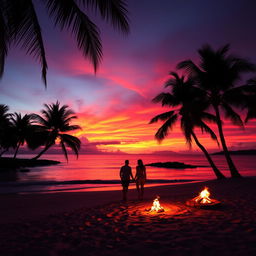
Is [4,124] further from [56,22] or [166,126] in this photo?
[56,22]

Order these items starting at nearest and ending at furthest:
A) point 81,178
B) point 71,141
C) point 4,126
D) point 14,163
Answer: point 71,141 → point 81,178 → point 4,126 → point 14,163

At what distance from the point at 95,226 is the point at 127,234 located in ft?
3.64

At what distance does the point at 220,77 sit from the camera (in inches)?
619

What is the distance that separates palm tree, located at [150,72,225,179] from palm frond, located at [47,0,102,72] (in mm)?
12089

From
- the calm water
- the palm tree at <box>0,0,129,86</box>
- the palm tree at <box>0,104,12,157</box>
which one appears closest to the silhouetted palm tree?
the palm tree at <box>0,104,12,157</box>

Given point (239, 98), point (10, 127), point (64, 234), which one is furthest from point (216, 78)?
point (10, 127)

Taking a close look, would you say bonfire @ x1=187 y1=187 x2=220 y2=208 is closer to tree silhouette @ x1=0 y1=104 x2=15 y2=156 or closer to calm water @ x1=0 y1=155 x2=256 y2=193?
calm water @ x1=0 y1=155 x2=256 y2=193

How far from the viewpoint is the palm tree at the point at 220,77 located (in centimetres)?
1549

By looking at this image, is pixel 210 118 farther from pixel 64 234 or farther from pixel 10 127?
pixel 10 127

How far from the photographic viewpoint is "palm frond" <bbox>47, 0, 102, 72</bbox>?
467 centimetres

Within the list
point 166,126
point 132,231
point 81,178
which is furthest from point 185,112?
point 81,178

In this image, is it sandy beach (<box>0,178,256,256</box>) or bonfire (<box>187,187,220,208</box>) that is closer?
sandy beach (<box>0,178,256,256</box>)

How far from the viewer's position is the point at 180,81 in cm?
1812

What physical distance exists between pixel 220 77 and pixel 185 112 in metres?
3.50
